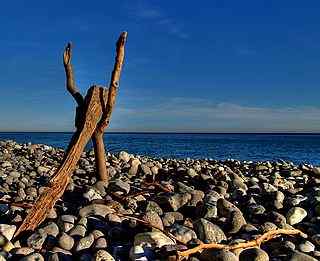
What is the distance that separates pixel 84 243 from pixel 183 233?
104 centimetres

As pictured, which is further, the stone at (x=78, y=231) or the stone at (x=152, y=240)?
the stone at (x=78, y=231)

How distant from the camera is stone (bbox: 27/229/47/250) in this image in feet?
16.3

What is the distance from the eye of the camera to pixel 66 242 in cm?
493

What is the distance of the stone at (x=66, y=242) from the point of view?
491 centimetres

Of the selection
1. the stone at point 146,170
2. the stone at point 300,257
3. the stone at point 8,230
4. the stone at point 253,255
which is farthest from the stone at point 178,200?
the stone at point 146,170

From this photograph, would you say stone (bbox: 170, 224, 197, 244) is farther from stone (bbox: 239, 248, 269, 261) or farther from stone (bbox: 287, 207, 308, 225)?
stone (bbox: 287, 207, 308, 225)

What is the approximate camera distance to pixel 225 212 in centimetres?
601

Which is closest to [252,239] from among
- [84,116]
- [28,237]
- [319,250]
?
[319,250]

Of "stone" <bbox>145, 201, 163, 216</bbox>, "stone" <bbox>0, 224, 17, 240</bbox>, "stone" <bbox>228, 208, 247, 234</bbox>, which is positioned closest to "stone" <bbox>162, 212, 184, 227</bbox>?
"stone" <bbox>145, 201, 163, 216</bbox>

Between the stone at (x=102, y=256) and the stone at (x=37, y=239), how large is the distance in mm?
784

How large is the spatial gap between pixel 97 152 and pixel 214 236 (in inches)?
128

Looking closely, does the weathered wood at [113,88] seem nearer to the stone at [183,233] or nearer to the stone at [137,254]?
the stone at [183,233]

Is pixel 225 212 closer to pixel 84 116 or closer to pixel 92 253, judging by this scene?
pixel 92 253

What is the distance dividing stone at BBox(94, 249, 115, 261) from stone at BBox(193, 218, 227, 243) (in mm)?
1113
